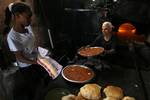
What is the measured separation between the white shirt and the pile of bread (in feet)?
2.49

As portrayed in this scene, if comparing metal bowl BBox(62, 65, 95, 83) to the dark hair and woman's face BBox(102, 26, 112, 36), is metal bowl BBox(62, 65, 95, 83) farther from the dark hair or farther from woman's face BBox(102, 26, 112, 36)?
the dark hair

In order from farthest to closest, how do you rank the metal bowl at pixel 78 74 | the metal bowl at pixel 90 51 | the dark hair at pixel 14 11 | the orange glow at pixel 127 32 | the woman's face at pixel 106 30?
the orange glow at pixel 127 32 → the woman's face at pixel 106 30 → the metal bowl at pixel 90 51 → the metal bowl at pixel 78 74 → the dark hair at pixel 14 11

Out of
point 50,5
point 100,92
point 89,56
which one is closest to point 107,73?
point 89,56

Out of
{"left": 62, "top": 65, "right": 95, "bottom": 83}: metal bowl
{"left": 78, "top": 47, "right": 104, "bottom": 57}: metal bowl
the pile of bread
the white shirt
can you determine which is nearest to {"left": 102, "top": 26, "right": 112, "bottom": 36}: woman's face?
{"left": 78, "top": 47, "right": 104, "bottom": 57}: metal bowl

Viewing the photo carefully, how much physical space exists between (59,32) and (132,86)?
2.08 meters

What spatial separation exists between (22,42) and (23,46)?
0.06 meters

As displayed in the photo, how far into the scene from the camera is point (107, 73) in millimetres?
4133

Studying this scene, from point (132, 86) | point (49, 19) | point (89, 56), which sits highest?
point (49, 19)

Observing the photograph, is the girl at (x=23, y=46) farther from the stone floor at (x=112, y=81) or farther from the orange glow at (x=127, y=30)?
the orange glow at (x=127, y=30)

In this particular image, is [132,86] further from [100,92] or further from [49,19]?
[49,19]

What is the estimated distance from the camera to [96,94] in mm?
3260

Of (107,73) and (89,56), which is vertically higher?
(89,56)

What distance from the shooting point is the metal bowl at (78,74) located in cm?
354

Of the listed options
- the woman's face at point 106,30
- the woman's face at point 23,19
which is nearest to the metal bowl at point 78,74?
the woman's face at point 106,30
